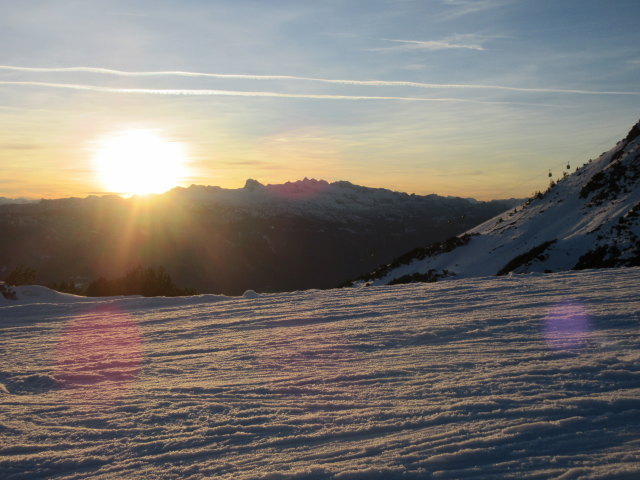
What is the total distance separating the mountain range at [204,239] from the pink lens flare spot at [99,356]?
57159 millimetres

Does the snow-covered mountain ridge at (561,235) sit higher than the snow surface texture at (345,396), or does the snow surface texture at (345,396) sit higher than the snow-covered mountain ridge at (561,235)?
the snow-covered mountain ridge at (561,235)

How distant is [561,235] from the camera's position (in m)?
23.9

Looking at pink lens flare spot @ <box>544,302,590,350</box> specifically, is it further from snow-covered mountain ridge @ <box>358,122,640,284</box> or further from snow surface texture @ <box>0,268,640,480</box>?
snow-covered mountain ridge @ <box>358,122,640,284</box>

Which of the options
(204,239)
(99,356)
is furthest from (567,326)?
(204,239)

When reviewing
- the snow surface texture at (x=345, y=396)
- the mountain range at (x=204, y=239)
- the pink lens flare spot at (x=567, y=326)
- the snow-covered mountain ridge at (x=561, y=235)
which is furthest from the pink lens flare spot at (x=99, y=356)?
the mountain range at (x=204, y=239)

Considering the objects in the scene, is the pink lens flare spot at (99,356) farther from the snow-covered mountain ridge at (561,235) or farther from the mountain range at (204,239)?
the mountain range at (204,239)

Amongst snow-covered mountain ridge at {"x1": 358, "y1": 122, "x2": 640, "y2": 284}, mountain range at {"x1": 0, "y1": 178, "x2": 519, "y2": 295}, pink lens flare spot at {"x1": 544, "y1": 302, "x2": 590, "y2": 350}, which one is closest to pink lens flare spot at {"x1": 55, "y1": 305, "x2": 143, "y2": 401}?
pink lens flare spot at {"x1": 544, "y1": 302, "x2": 590, "y2": 350}

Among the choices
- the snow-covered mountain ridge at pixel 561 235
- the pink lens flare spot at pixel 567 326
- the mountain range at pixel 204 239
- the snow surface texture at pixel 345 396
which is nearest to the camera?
the snow surface texture at pixel 345 396

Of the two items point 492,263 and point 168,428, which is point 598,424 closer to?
point 168,428

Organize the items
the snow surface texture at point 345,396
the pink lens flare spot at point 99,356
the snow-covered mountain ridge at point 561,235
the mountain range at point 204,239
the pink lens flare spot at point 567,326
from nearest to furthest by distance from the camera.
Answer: the snow surface texture at point 345,396, the pink lens flare spot at point 99,356, the pink lens flare spot at point 567,326, the snow-covered mountain ridge at point 561,235, the mountain range at point 204,239

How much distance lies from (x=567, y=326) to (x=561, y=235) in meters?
18.6

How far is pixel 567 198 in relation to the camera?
28.9m

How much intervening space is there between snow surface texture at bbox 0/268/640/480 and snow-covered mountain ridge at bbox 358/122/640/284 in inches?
459

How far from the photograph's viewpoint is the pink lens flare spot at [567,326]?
6.19 metres
